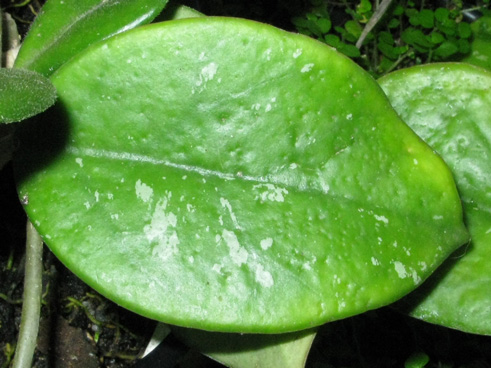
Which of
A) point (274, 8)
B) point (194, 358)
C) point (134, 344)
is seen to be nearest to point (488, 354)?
point (194, 358)

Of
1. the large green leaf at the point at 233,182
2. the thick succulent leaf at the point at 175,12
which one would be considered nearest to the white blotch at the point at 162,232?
the large green leaf at the point at 233,182

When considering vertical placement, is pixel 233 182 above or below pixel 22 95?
below

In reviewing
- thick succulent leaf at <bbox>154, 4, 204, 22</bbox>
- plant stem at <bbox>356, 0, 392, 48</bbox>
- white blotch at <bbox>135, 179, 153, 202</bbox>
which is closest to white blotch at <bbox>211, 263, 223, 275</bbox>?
white blotch at <bbox>135, 179, 153, 202</bbox>

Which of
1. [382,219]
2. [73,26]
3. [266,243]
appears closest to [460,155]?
[382,219]

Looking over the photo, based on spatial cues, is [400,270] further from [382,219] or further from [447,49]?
[447,49]

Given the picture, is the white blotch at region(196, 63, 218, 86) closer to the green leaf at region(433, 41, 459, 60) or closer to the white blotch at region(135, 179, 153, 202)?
the white blotch at region(135, 179, 153, 202)

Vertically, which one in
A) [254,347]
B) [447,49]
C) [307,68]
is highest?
[307,68]

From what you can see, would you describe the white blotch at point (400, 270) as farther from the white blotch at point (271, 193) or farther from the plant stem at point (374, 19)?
the plant stem at point (374, 19)
